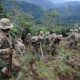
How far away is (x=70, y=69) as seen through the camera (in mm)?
10094

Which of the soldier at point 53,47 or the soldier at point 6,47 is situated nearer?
the soldier at point 6,47

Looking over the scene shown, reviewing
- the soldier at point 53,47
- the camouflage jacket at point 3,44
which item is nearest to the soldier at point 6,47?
the camouflage jacket at point 3,44

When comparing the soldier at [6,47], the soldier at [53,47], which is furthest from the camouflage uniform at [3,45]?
the soldier at [53,47]

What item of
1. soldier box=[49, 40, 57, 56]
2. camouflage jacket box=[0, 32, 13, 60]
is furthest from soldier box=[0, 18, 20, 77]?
soldier box=[49, 40, 57, 56]

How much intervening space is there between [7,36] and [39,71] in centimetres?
232

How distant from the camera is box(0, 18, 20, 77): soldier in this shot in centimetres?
712

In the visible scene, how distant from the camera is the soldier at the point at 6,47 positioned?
7125 mm

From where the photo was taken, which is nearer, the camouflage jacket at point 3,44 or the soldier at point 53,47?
the camouflage jacket at point 3,44

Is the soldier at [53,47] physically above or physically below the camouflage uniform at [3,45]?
below

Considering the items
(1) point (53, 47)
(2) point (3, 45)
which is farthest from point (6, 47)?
(1) point (53, 47)

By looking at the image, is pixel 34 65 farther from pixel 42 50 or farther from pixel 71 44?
pixel 71 44

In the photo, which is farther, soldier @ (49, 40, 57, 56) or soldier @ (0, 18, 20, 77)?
soldier @ (49, 40, 57, 56)

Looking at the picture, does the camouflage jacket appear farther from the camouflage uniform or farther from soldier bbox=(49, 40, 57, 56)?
soldier bbox=(49, 40, 57, 56)

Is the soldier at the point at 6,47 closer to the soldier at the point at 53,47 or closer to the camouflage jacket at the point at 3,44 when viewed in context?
the camouflage jacket at the point at 3,44
